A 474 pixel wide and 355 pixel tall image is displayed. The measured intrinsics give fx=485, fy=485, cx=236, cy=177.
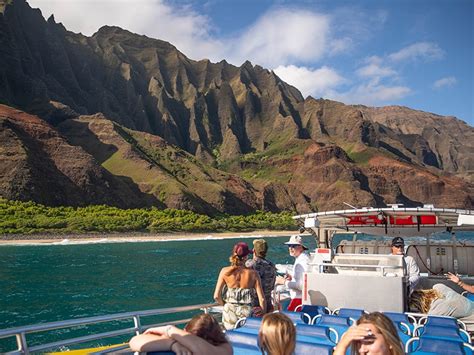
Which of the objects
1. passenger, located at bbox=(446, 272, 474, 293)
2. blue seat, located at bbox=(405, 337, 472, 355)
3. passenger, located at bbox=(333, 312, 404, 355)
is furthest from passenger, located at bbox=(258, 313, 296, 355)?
passenger, located at bbox=(446, 272, 474, 293)

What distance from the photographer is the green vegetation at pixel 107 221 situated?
111062mm

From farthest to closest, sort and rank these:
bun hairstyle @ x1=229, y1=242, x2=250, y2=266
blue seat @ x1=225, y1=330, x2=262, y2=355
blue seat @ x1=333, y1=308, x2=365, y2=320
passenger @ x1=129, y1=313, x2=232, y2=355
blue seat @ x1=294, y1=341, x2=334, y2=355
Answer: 1. blue seat @ x1=333, y1=308, x2=365, y2=320
2. bun hairstyle @ x1=229, y1=242, x2=250, y2=266
3. blue seat @ x1=225, y1=330, x2=262, y2=355
4. blue seat @ x1=294, y1=341, x2=334, y2=355
5. passenger @ x1=129, y1=313, x2=232, y2=355

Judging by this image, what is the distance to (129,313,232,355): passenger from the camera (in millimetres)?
4508

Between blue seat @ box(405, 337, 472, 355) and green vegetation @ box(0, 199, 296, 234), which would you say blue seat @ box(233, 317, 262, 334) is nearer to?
blue seat @ box(405, 337, 472, 355)

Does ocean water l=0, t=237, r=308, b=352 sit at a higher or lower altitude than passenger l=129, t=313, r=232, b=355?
lower

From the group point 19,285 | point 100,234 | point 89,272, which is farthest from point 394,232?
point 100,234

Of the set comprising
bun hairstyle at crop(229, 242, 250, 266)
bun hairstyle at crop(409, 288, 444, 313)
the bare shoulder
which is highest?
bun hairstyle at crop(229, 242, 250, 266)

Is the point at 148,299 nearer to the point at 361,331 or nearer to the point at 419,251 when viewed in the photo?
the point at 419,251

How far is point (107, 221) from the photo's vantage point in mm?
122938

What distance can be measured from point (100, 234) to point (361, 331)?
120 meters

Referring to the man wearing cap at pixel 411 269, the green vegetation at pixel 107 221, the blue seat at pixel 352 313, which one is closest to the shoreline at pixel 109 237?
the green vegetation at pixel 107 221

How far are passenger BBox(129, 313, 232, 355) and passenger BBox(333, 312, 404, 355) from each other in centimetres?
122

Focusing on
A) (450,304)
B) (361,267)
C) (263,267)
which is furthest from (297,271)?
(450,304)

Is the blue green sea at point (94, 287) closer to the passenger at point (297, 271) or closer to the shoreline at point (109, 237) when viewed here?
the passenger at point (297, 271)
